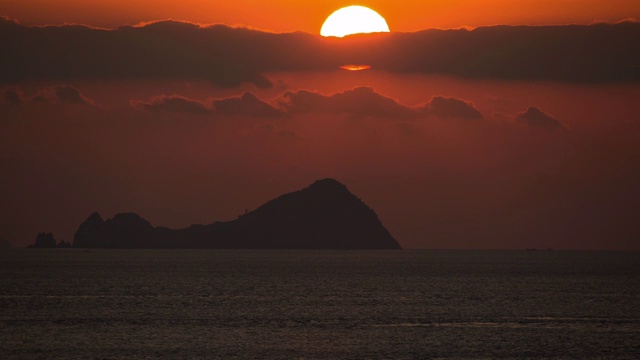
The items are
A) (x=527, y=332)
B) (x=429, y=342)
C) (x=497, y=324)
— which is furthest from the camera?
(x=497, y=324)

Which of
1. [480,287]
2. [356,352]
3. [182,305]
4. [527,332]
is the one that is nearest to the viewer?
[356,352]

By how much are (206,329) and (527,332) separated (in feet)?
103

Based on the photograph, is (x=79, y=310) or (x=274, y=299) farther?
(x=274, y=299)

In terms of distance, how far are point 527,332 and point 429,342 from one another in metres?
13.8

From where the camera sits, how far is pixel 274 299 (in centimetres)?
14225

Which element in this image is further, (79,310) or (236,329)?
(79,310)

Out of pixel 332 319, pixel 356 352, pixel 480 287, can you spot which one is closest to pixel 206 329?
pixel 332 319

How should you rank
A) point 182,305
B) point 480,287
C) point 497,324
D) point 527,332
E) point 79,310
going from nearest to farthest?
point 527,332 → point 497,324 → point 79,310 → point 182,305 → point 480,287

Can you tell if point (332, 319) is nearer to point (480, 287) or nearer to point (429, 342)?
point (429, 342)

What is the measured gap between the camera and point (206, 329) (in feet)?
319

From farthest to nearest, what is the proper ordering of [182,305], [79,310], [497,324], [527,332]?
1. [182,305]
2. [79,310]
3. [497,324]
4. [527,332]

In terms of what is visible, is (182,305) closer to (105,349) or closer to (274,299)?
(274,299)

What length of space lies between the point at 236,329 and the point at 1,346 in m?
24.5

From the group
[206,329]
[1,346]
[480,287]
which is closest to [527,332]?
[206,329]
